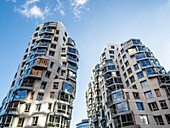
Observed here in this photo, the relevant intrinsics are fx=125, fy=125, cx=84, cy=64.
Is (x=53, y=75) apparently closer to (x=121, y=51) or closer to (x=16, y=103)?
(x=16, y=103)

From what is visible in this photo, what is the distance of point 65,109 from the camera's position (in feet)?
101

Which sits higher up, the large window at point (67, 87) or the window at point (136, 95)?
the large window at point (67, 87)

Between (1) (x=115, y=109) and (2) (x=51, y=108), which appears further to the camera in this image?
(1) (x=115, y=109)

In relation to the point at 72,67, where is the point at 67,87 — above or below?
below

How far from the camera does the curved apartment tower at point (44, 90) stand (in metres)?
27.9

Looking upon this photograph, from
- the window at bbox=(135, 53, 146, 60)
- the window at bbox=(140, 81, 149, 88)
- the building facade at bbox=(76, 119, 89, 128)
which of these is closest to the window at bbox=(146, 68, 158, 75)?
the window at bbox=(140, 81, 149, 88)

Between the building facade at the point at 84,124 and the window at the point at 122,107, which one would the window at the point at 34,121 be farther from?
the building facade at the point at 84,124

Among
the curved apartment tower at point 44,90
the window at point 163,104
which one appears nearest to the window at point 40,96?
the curved apartment tower at point 44,90

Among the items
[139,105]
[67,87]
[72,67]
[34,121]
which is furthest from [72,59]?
[139,105]

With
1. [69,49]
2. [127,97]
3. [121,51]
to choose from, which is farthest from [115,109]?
[69,49]

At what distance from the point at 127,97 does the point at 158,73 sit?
10.6m

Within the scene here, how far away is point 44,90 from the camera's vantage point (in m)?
33.2

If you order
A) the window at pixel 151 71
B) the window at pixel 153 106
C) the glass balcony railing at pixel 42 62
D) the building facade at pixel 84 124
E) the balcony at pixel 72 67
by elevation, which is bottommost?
the window at pixel 153 106

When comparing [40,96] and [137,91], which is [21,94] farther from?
[137,91]
